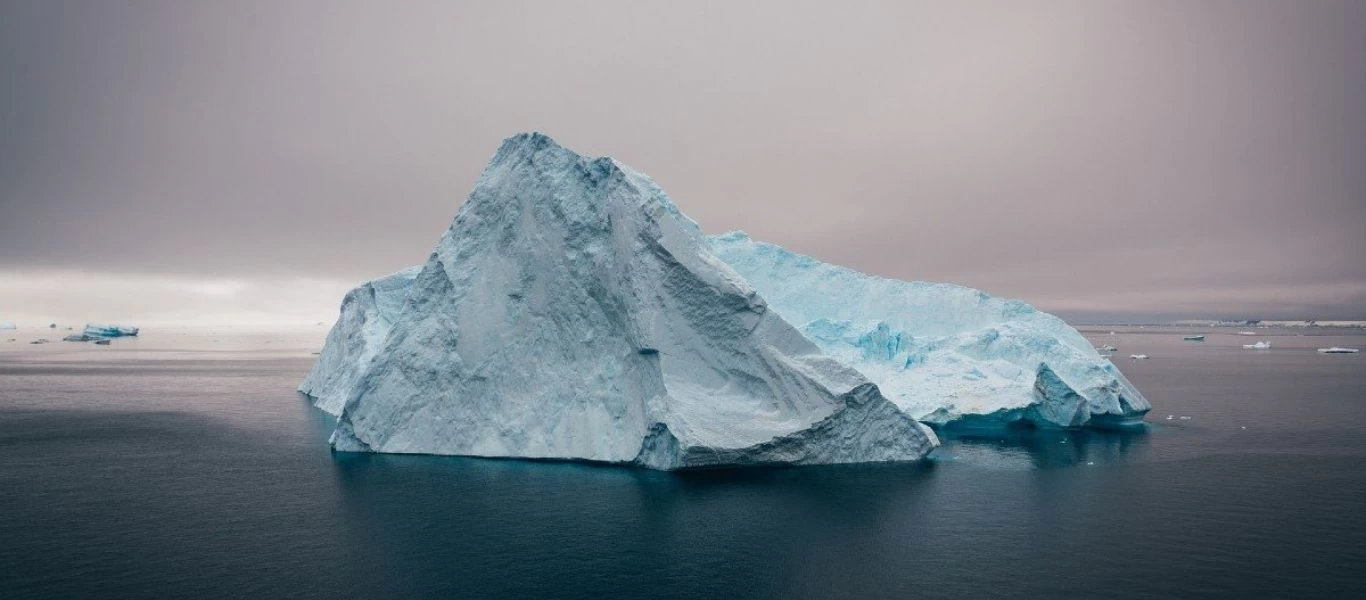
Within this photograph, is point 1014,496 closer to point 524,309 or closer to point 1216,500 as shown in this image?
point 1216,500

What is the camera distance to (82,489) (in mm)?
20719

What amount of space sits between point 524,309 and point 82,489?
12.2m

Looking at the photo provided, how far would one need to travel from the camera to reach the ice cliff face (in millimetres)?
23609

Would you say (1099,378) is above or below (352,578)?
above

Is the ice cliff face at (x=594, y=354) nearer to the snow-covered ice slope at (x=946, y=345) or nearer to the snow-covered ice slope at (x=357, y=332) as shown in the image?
the snow-covered ice slope at (x=946, y=345)

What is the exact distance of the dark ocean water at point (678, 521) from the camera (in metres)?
14.2

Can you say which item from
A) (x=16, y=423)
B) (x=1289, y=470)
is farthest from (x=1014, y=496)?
(x=16, y=423)

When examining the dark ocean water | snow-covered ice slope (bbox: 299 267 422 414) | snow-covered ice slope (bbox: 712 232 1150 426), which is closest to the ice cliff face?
the dark ocean water

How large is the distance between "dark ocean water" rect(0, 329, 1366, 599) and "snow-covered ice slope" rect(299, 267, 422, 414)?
7.07 metres

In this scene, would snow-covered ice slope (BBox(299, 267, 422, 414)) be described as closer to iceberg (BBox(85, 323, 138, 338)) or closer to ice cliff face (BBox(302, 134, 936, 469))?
ice cliff face (BBox(302, 134, 936, 469))

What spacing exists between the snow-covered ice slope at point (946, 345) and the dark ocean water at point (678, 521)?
2319 millimetres

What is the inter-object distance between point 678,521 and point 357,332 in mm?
25803

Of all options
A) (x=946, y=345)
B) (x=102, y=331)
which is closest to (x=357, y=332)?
(x=946, y=345)

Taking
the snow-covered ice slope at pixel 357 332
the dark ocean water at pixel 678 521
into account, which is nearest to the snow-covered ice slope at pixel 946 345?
the dark ocean water at pixel 678 521
